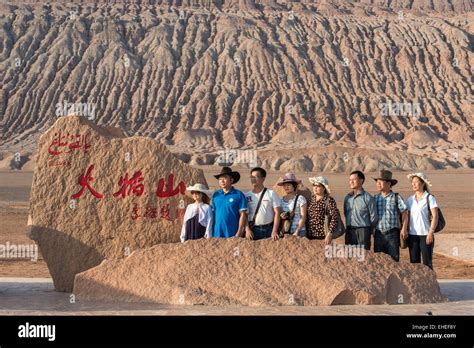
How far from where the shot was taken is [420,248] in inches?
314

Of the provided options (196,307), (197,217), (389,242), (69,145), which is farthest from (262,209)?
(69,145)

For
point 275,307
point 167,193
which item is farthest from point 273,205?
point 167,193

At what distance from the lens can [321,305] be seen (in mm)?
7535

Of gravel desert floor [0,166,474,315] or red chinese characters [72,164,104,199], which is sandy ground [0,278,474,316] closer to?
gravel desert floor [0,166,474,315]

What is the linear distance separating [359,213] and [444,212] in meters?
18.6

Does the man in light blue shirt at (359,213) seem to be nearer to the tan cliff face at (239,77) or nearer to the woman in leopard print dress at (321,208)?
the woman in leopard print dress at (321,208)

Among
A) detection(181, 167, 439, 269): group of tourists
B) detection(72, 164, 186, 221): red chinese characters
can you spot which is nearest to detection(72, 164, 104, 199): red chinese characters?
detection(72, 164, 186, 221): red chinese characters

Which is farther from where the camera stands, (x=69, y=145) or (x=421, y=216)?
(x=69, y=145)

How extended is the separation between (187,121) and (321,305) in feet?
191

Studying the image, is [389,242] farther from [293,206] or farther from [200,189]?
[200,189]

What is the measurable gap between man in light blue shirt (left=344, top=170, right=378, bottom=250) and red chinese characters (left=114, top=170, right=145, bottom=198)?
7.96ft

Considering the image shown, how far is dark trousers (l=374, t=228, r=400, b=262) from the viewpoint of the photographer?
25.8 feet
